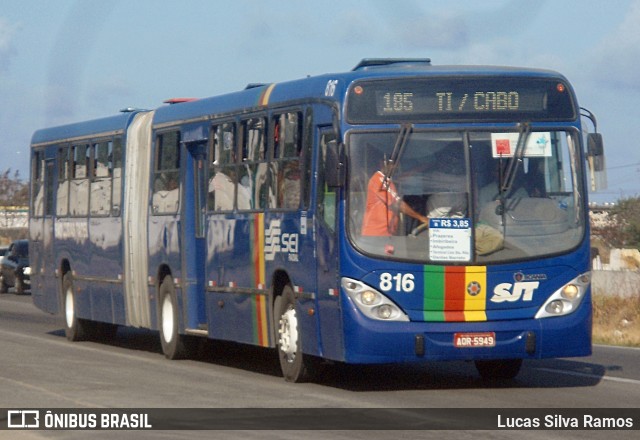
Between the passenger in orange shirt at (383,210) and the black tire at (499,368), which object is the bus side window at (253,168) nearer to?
the passenger in orange shirt at (383,210)

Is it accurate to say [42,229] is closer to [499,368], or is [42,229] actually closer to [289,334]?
[289,334]

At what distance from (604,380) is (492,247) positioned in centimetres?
233

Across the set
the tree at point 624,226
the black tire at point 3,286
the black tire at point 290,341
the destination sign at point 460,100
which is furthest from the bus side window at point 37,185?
the tree at point 624,226

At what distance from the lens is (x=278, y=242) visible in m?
16.5

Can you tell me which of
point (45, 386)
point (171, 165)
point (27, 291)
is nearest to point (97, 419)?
point (45, 386)

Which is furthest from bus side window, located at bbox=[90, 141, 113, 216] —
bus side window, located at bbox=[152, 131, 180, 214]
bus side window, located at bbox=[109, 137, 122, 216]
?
bus side window, located at bbox=[152, 131, 180, 214]

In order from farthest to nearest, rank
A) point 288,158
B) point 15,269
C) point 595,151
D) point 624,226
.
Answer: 1. point 624,226
2. point 15,269
3. point 288,158
4. point 595,151

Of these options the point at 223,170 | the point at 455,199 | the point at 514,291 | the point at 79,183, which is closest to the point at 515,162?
the point at 455,199

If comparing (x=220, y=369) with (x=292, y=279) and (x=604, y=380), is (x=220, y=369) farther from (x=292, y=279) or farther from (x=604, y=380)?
(x=604, y=380)

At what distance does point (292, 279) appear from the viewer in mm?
16109

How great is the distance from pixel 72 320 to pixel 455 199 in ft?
35.6

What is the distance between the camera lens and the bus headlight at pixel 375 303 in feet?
48.1

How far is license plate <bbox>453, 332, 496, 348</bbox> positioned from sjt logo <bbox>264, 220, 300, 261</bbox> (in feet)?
6.99

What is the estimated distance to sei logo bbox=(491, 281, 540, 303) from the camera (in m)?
14.8
